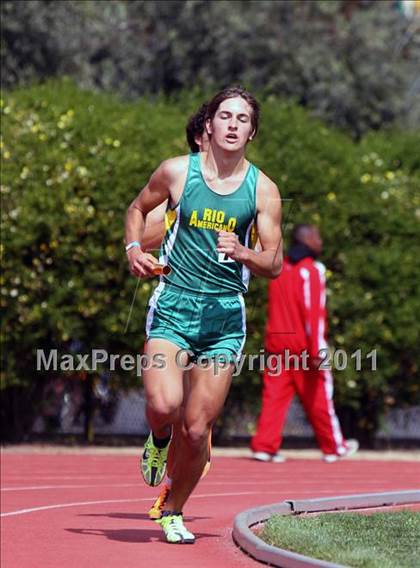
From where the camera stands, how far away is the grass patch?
286 inches

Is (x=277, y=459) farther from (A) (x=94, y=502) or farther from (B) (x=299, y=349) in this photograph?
(A) (x=94, y=502)

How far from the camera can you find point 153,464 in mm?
8609

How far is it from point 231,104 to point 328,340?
9.91 metres

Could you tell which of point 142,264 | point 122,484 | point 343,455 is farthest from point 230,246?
point 343,455

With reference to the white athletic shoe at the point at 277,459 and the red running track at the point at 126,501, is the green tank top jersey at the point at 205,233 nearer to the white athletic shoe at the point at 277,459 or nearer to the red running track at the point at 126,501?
the red running track at the point at 126,501

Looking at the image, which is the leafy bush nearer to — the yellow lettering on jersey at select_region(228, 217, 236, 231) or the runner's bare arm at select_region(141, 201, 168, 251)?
the runner's bare arm at select_region(141, 201, 168, 251)

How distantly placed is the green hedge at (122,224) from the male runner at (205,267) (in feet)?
28.0

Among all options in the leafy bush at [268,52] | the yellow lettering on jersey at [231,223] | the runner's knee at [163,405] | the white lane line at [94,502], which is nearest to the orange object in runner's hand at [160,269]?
the yellow lettering on jersey at [231,223]

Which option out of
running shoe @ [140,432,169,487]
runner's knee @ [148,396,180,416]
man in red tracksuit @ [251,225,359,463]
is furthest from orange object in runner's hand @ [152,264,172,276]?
man in red tracksuit @ [251,225,359,463]

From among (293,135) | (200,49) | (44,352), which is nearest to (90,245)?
(44,352)

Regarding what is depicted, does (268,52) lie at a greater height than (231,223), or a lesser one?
greater

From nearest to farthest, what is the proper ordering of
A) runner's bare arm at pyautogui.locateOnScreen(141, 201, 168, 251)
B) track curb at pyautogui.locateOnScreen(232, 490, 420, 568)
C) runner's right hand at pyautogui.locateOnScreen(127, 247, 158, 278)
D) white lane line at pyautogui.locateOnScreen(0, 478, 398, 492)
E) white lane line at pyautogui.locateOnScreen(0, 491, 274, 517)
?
track curb at pyautogui.locateOnScreen(232, 490, 420, 568)
runner's right hand at pyautogui.locateOnScreen(127, 247, 158, 278)
runner's bare arm at pyautogui.locateOnScreen(141, 201, 168, 251)
white lane line at pyautogui.locateOnScreen(0, 491, 274, 517)
white lane line at pyautogui.locateOnScreen(0, 478, 398, 492)

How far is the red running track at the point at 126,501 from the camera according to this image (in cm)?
826

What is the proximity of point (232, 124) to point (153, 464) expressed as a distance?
6.41ft
